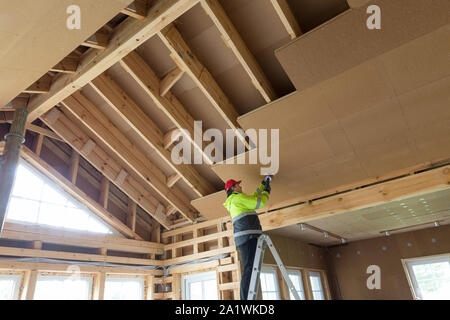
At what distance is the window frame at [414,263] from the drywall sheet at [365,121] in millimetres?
4231

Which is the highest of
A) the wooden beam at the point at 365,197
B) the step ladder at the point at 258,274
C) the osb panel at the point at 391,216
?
the osb panel at the point at 391,216

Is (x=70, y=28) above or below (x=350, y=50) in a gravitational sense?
above

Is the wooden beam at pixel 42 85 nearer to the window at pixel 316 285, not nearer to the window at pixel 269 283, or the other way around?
the window at pixel 269 283

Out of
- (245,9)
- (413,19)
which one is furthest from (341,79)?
(245,9)

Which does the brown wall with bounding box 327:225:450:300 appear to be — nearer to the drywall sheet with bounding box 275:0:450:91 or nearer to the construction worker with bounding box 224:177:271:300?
the construction worker with bounding box 224:177:271:300

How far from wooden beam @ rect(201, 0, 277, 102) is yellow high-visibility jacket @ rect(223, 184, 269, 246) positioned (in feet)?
3.59

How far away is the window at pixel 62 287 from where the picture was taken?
412cm

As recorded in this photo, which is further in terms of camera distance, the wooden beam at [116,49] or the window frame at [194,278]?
the window frame at [194,278]

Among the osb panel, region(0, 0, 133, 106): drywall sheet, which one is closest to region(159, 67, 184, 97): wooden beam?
region(0, 0, 133, 106): drywall sheet

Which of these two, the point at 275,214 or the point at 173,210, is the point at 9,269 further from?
the point at 275,214

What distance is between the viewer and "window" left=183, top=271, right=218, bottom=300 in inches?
194

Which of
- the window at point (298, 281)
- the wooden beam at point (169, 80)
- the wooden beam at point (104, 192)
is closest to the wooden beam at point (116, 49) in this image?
the wooden beam at point (169, 80)
